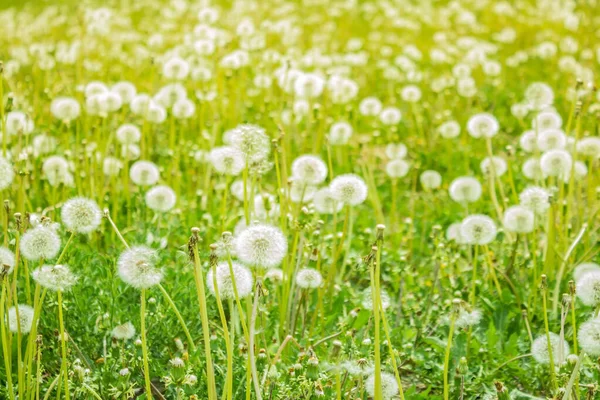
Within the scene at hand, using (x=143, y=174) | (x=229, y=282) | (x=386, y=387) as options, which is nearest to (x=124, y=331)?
(x=229, y=282)

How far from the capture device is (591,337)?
78.5 inches

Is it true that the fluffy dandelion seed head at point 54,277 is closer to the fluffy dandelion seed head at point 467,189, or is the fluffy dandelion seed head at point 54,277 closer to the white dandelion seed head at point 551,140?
the fluffy dandelion seed head at point 467,189

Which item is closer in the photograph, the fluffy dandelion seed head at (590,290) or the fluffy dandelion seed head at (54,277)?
the fluffy dandelion seed head at (54,277)

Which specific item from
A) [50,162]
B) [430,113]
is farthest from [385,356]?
[430,113]

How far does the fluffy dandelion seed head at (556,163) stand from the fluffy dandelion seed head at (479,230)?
68 cm

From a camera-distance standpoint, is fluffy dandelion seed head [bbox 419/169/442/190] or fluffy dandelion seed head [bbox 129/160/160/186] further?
fluffy dandelion seed head [bbox 419/169/442/190]

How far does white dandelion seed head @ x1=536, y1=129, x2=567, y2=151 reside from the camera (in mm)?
3443

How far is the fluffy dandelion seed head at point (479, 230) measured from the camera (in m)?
2.65

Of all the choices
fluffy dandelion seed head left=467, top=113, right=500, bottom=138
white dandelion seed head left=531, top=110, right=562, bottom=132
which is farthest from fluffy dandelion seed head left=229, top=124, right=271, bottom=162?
white dandelion seed head left=531, top=110, right=562, bottom=132

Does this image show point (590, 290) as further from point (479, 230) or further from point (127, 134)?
point (127, 134)

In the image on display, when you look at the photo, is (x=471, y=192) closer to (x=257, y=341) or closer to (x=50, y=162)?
(x=257, y=341)

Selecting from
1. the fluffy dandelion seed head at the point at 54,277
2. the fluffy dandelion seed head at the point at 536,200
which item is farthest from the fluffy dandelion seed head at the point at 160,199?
the fluffy dandelion seed head at the point at 536,200

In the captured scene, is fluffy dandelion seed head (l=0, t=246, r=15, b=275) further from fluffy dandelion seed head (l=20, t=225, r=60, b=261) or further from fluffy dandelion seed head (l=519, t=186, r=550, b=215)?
fluffy dandelion seed head (l=519, t=186, r=550, b=215)

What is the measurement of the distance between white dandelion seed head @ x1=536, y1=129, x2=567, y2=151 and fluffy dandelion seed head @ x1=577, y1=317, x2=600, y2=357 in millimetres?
1593
